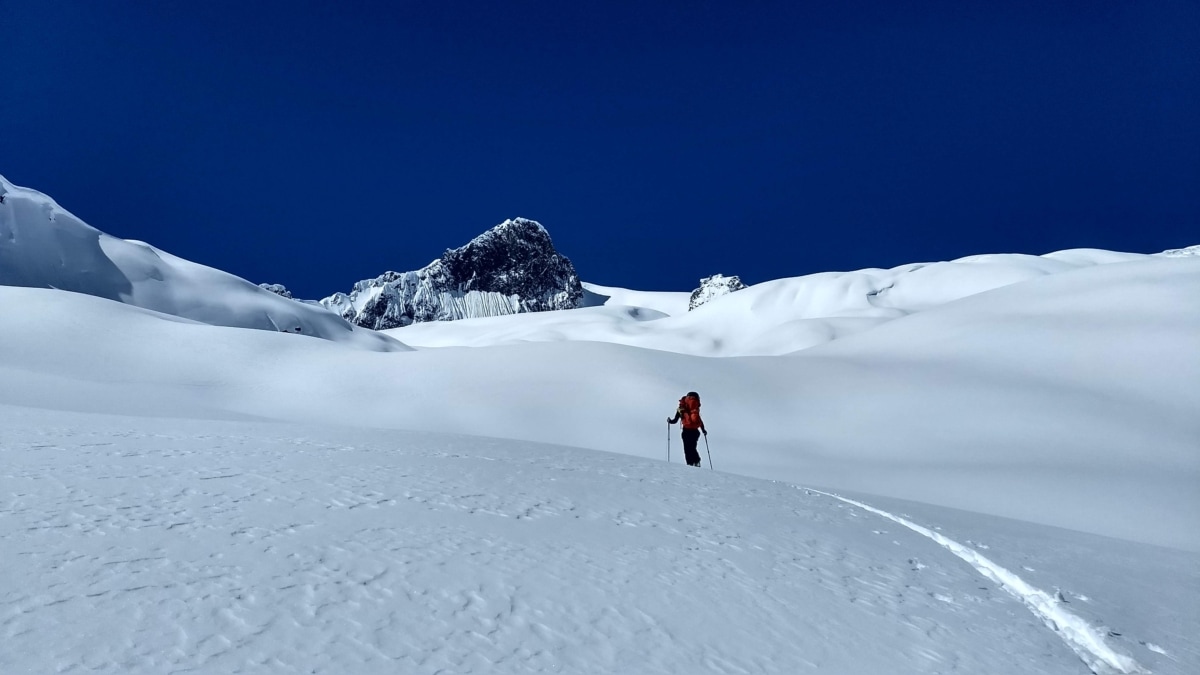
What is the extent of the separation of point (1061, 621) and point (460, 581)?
3.86 m

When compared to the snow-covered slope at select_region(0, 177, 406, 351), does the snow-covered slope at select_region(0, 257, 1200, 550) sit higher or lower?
lower

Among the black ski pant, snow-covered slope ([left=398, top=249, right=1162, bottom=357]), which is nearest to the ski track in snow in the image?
the black ski pant

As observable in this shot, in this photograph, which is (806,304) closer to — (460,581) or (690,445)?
(690,445)

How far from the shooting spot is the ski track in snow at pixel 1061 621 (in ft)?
12.8

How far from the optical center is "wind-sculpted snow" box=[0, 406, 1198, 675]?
3.08m

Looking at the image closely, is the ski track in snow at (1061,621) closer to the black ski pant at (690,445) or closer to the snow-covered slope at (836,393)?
the snow-covered slope at (836,393)

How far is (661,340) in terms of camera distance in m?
78.6

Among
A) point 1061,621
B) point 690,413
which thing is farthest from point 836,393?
point 1061,621

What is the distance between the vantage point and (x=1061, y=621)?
452 cm

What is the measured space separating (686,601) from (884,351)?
22832mm

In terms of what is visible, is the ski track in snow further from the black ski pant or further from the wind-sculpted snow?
the black ski pant

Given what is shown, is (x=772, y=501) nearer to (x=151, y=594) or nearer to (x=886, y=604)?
(x=886, y=604)

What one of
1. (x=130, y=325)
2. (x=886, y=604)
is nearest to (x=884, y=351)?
(x=886, y=604)

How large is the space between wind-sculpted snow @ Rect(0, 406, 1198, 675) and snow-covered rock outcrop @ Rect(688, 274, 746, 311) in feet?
Result: 588
